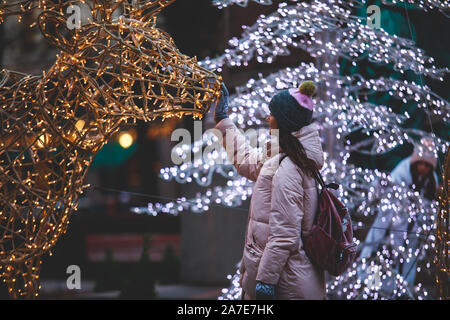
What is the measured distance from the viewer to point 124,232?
775 cm

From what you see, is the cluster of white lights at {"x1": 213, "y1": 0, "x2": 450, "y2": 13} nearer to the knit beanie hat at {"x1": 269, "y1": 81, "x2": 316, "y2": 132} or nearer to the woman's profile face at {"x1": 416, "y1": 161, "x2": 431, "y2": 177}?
the woman's profile face at {"x1": 416, "y1": 161, "x2": 431, "y2": 177}

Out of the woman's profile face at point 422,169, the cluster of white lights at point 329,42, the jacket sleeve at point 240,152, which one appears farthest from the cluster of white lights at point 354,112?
the jacket sleeve at point 240,152

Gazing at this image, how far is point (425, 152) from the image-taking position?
446 cm

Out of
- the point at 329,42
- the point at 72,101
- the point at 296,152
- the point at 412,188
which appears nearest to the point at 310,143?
the point at 296,152

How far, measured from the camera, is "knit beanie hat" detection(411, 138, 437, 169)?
4410 millimetres

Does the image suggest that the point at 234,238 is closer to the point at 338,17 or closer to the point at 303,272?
the point at 338,17

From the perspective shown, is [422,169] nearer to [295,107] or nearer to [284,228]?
[295,107]

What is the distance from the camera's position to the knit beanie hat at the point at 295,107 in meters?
2.73

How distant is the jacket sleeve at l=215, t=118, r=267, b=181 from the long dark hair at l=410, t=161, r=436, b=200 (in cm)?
194

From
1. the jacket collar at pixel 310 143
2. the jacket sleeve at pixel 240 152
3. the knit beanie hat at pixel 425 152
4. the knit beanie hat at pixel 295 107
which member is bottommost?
the knit beanie hat at pixel 425 152

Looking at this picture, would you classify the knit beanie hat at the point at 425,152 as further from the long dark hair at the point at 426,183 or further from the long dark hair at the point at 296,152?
the long dark hair at the point at 296,152

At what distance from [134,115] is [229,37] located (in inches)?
91.3

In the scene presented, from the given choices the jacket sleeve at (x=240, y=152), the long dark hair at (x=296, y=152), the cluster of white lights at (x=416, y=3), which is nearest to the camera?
the long dark hair at (x=296, y=152)

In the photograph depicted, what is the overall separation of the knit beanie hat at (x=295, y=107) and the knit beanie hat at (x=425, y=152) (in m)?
1.99
